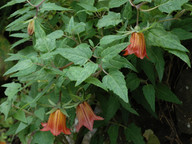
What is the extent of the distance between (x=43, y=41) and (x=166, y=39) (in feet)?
1.53

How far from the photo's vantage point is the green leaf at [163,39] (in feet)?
2.85

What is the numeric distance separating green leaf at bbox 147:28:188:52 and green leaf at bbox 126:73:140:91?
32cm

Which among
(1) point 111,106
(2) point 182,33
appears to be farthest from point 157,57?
(1) point 111,106

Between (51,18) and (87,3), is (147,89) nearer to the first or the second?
(87,3)

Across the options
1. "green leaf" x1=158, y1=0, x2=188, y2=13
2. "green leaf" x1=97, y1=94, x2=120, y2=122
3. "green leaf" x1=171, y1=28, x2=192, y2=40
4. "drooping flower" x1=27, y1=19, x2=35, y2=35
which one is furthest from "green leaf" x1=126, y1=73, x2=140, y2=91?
"drooping flower" x1=27, y1=19, x2=35, y2=35

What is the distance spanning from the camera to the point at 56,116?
36.8 inches

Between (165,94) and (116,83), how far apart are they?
58 centimetres

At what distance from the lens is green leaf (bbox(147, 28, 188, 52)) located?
2.85ft

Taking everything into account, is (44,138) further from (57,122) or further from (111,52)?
(111,52)

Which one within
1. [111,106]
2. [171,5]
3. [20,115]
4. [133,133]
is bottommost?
[133,133]

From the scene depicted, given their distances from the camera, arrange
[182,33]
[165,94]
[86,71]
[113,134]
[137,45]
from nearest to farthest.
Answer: [86,71], [137,45], [182,33], [165,94], [113,134]

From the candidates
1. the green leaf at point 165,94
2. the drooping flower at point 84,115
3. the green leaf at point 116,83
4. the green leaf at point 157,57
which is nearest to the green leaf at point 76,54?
the green leaf at point 116,83

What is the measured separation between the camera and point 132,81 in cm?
123

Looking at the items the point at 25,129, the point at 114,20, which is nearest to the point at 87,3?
the point at 114,20
